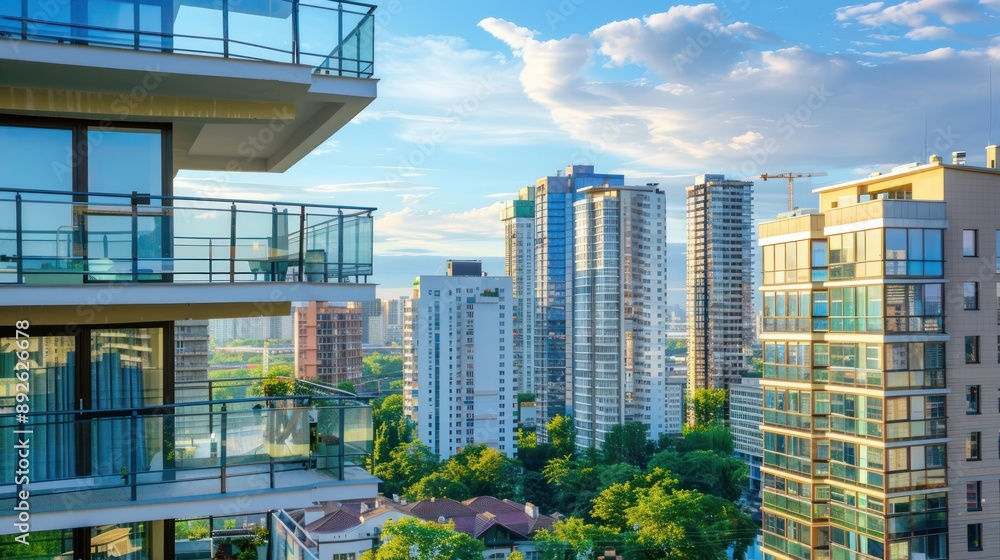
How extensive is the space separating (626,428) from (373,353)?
30786mm

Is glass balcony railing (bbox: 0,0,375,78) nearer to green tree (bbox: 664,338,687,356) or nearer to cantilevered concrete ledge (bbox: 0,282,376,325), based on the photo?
cantilevered concrete ledge (bbox: 0,282,376,325)

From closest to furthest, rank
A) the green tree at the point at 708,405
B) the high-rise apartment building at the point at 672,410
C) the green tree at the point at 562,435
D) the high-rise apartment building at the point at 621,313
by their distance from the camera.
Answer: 1. the green tree at the point at 562,435
2. the high-rise apartment building at the point at 621,313
3. the high-rise apartment building at the point at 672,410
4. the green tree at the point at 708,405

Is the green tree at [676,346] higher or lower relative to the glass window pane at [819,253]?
lower

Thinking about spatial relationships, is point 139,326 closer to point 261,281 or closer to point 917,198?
point 261,281

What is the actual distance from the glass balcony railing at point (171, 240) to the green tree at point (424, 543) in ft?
79.0

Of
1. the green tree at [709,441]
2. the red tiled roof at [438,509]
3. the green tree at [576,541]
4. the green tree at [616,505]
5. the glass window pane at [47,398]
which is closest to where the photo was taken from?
the glass window pane at [47,398]

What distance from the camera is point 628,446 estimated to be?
5347 cm

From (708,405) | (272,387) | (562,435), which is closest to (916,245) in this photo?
(272,387)

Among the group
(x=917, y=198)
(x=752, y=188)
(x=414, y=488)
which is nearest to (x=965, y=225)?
(x=917, y=198)

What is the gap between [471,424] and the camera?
57812 millimetres

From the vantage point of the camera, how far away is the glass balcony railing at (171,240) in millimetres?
5492

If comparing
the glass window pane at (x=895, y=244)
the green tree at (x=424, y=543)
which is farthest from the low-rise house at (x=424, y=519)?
the glass window pane at (x=895, y=244)

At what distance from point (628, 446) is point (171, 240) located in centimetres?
5007

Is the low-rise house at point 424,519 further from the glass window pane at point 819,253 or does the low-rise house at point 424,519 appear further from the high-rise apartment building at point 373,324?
the high-rise apartment building at point 373,324
